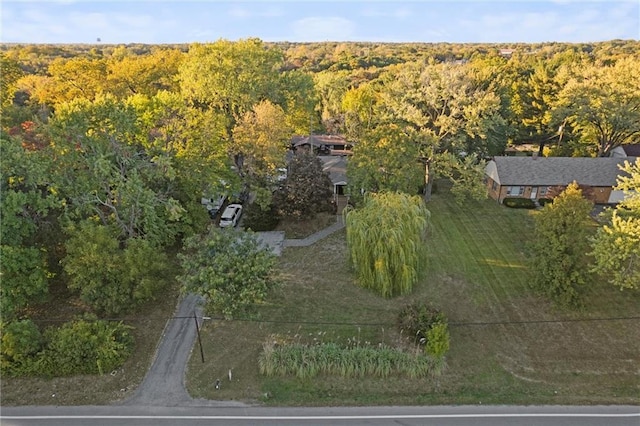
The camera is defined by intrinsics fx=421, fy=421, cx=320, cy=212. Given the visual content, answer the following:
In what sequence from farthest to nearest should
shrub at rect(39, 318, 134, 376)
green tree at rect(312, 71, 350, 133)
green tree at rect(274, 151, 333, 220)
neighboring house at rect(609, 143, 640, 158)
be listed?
1. green tree at rect(312, 71, 350, 133)
2. neighboring house at rect(609, 143, 640, 158)
3. green tree at rect(274, 151, 333, 220)
4. shrub at rect(39, 318, 134, 376)

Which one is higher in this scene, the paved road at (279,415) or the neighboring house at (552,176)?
the neighboring house at (552,176)

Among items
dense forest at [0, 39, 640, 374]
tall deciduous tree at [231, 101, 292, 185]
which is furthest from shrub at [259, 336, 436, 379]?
tall deciduous tree at [231, 101, 292, 185]

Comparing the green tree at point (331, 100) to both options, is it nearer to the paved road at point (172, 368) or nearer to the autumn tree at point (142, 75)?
the autumn tree at point (142, 75)

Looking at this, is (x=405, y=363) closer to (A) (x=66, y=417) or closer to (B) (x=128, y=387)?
(B) (x=128, y=387)

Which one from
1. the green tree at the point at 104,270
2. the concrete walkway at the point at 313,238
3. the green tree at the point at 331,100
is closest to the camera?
the green tree at the point at 104,270

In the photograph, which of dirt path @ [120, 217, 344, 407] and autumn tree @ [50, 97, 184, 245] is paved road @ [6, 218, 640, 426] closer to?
dirt path @ [120, 217, 344, 407]

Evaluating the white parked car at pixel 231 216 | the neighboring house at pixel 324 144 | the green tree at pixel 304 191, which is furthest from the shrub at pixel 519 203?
the white parked car at pixel 231 216

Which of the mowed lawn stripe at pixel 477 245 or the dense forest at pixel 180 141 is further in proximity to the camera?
the mowed lawn stripe at pixel 477 245
